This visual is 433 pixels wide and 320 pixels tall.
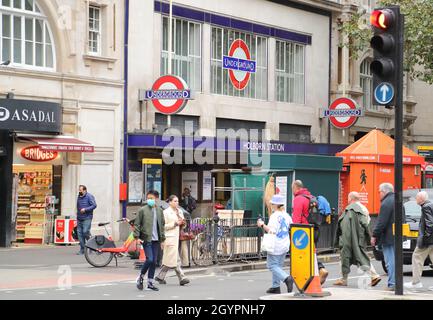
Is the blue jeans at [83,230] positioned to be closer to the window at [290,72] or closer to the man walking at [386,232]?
the man walking at [386,232]

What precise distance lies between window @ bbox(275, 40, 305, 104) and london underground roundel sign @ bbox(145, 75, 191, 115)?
8427 mm

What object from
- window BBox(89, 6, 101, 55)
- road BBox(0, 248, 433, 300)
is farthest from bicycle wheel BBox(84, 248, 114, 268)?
window BBox(89, 6, 101, 55)

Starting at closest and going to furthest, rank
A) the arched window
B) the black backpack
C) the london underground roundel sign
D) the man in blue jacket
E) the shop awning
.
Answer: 1. the black backpack
2. the man in blue jacket
3. the shop awning
4. the arched window
5. the london underground roundel sign

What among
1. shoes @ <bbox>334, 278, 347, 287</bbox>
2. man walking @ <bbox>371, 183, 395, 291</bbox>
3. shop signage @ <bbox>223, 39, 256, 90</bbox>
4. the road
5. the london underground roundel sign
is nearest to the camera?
the road

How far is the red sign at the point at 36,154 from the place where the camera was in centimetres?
2616

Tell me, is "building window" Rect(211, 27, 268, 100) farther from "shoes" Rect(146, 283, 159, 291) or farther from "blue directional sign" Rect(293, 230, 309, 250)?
"blue directional sign" Rect(293, 230, 309, 250)

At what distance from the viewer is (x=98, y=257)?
20828 millimetres

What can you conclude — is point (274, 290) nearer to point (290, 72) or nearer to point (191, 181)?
point (191, 181)

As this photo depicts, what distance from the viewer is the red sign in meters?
26.2

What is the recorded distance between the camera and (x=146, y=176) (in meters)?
29.7

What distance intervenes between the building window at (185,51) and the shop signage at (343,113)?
760 cm

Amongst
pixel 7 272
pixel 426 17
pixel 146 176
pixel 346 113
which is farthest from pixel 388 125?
pixel 7 272
